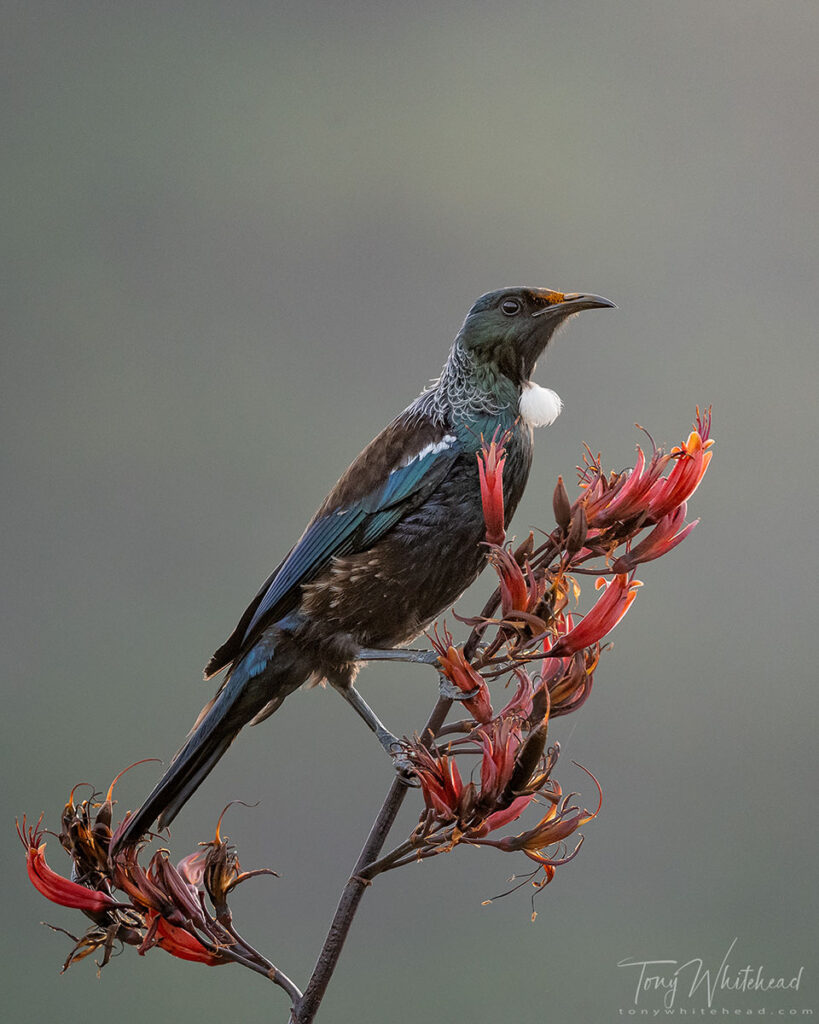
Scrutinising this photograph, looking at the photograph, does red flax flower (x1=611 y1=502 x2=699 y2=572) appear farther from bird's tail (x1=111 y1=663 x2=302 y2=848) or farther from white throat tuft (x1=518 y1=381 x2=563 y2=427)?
bird's tail (x1=111 y1=663 x2=302 y2=848)

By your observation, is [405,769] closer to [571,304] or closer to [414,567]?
[414,567]

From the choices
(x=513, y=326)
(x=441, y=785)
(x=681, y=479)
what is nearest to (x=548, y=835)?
(x=441, y=785)

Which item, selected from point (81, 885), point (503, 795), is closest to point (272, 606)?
point (81, 885)

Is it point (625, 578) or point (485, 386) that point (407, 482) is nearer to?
point (485, 386)

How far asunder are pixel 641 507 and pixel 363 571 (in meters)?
0.61

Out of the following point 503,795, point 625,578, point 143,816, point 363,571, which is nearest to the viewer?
point 503,795

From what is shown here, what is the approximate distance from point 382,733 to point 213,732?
0.28 metres

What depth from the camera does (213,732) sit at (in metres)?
1.80

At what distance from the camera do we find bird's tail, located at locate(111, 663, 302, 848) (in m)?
1.66

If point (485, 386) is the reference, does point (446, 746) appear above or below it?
below

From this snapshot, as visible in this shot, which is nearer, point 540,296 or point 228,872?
point 228,872

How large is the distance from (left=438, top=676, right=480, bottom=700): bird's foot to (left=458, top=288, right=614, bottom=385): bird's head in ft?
2.43

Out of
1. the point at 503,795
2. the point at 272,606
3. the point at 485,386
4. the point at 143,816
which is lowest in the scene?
the point at 503,795

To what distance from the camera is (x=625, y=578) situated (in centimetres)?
147
